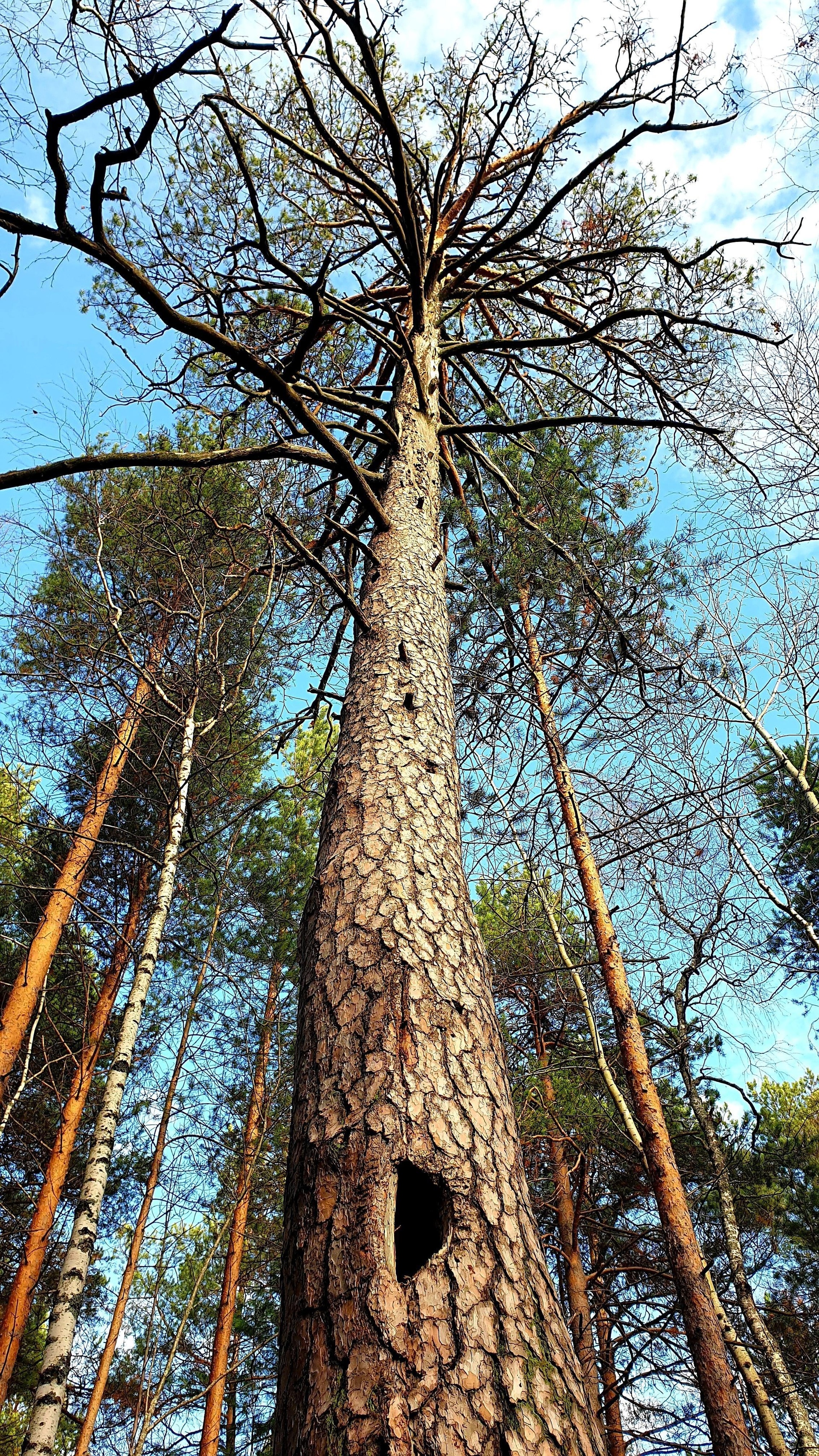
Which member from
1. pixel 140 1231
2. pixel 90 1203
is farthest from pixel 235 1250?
pixel 90 1203

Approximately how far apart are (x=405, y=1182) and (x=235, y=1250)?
28.9 feet

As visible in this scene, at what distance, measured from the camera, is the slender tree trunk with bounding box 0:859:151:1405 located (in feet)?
22.1

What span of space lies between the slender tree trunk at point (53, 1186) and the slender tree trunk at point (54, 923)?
26.6 inches

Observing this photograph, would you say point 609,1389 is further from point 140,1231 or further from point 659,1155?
point 140,1231

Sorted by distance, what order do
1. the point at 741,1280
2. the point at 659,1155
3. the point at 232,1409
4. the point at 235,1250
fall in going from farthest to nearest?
the point at 232,1409 → the point at 235,1250 → the point at 741,1280 → the point at 659,1155

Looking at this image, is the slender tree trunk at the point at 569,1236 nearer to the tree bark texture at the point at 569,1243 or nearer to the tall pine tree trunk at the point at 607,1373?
the tree bark texture at the point at 569,1243

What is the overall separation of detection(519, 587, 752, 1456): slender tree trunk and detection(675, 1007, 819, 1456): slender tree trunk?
1055 millimetres

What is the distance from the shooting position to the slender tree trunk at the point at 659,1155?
4137 mm

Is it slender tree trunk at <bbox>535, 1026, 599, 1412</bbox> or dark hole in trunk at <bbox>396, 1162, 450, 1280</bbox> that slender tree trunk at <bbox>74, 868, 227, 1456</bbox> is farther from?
dark hole in trunk at <bbox>396, 1162, 450, 1280</bbox>

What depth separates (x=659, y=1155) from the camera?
15.5 ft

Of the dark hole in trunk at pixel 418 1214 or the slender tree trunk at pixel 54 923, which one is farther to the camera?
the slender tree trunk at pixel 54 923

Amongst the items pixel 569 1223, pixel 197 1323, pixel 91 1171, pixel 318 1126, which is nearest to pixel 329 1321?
pixel 318 1126

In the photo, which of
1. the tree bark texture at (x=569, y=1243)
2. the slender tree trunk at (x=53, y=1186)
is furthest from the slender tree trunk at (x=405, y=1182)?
the tree bark texture at (x=569, y=1243)

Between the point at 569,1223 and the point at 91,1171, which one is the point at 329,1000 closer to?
the point at 91,1171
